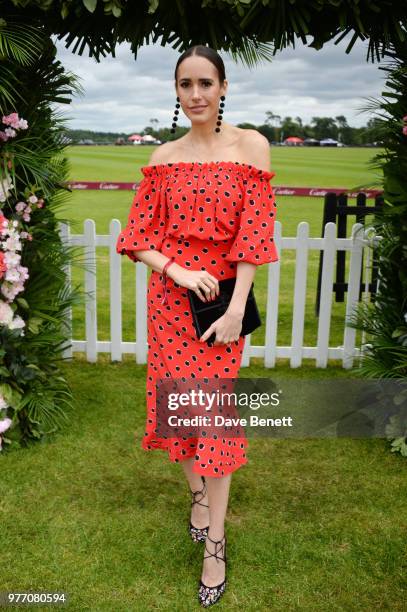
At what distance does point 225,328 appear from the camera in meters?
2.34

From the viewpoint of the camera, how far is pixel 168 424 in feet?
8.77

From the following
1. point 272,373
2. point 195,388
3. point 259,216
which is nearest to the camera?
point 259,216

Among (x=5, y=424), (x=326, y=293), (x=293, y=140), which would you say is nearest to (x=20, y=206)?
(x=5, y=424)

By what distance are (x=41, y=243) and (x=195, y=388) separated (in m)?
1.79

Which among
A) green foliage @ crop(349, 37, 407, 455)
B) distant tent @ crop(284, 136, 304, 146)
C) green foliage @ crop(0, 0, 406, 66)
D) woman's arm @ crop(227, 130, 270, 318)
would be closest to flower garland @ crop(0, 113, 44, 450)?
green foliage @ crop(0, 0, 406, 66)

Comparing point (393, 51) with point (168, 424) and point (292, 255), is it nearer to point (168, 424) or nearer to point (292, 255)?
point (168, 424)

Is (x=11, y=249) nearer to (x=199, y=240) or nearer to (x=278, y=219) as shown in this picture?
(x=199, y=240)

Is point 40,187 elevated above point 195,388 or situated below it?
above

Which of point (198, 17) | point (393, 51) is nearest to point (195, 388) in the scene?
point (198, 17)

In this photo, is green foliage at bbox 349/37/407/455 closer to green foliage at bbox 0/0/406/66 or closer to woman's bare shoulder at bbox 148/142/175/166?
green foliage at bbox 0/0/406/66

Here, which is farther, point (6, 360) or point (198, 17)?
point (6, 360)

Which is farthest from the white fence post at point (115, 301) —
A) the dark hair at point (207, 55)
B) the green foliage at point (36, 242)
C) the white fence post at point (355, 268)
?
the dark hair at point (207, 55)

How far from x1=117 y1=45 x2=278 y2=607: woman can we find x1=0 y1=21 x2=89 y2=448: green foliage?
1276 mm

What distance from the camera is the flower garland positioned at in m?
3.42
